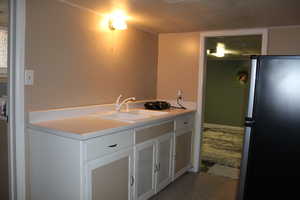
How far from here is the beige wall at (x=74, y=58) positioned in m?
1.98

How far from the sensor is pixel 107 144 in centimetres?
183

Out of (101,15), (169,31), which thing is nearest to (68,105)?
(101,15)

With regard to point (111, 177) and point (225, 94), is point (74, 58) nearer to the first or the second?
point (111, 177)

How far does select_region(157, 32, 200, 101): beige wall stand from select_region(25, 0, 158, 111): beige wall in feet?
1.75

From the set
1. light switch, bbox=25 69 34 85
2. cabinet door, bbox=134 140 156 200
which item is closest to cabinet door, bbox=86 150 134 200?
cabinet door, bbox=134 140 156 200

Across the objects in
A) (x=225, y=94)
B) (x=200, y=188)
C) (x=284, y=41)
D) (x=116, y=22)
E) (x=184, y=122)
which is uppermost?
(x=116, y=22)

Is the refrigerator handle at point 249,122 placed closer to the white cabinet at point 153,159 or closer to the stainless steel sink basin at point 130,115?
the white cabinet at point 153,159

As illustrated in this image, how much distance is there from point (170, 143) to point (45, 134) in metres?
1.41

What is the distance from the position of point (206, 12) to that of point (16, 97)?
73.2 inches

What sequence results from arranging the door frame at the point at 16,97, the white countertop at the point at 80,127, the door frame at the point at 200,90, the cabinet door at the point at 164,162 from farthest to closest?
the door frame at the point at 200,90 → the cabinet door at the point at 164,162 → the door frame at the point at 16,97 → the white countertop at the point at 80,127

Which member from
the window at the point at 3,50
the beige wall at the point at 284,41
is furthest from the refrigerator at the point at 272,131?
the window at the point at 3,50

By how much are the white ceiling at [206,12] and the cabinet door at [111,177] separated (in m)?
1.34

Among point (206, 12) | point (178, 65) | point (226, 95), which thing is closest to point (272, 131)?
point (206, 12)

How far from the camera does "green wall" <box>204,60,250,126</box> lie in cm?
661
